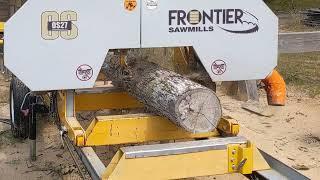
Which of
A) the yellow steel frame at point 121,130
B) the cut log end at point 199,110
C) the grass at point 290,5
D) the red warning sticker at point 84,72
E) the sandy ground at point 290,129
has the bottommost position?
the sandy ground at point 290,129

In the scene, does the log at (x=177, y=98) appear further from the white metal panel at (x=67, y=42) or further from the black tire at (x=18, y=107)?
the black tire at (x=18, y=107)

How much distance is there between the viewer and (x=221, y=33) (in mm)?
4262

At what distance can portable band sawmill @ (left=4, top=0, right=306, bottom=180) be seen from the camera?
12.1 ft

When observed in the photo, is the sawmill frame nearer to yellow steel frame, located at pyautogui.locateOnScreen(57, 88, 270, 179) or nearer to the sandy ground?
yellow steel frame, located at pyautogui.locateOnScreen(57, 88, 270, 179)

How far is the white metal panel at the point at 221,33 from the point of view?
4.11 m

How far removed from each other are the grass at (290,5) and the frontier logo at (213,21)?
22.1m

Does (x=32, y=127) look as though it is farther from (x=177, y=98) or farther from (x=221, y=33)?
(x=221, y=33)

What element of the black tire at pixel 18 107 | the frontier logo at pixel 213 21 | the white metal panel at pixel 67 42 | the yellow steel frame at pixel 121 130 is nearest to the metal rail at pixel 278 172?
the yellow steel frame at pixel 121 130

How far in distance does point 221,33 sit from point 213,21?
0.12 metres

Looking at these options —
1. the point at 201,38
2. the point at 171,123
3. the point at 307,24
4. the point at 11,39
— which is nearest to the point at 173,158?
the point at 171,123

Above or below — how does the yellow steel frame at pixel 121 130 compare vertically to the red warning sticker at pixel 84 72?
below

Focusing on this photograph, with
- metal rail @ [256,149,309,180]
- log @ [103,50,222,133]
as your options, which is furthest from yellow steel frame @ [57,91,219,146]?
metal rail @ [256,149,309,180]

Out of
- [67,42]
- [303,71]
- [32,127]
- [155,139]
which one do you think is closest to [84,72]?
[67,42]

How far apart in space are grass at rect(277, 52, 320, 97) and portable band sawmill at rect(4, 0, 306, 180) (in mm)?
4630
